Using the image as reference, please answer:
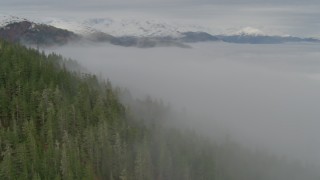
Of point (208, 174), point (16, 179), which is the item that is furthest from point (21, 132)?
point (208, 174)

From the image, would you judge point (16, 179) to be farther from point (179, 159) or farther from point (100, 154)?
point (179, 159)

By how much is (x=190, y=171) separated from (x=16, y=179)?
240 feet

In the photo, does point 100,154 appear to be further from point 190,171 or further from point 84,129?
point 190,171

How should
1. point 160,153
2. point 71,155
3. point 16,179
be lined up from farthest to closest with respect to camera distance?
point 160,153
point 71,155
point 16,179

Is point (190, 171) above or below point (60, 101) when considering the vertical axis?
below

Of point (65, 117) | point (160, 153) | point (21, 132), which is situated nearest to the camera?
point (21, 132)

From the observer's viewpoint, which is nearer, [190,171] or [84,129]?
[84,129]

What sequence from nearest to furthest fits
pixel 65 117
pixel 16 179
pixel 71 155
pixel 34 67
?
pixel 16 179
pixel 71 155
pixel 65 117
pixel 34 67

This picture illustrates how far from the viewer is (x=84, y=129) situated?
554ft

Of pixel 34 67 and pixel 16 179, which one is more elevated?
pixel 34 67

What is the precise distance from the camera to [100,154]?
536ft

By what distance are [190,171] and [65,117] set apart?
161 feet

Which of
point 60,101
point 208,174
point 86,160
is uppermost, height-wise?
point 60,101

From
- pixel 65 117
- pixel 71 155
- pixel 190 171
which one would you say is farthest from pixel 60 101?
pixel 190 171
